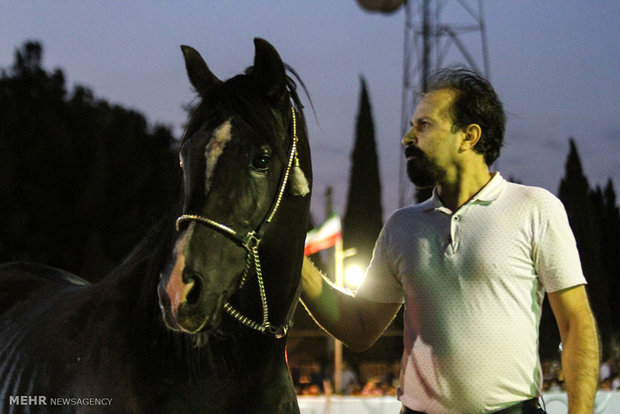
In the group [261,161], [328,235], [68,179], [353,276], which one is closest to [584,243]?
[353,276]

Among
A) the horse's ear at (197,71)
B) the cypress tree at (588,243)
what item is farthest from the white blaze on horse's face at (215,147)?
the cypress tree at (588,243)

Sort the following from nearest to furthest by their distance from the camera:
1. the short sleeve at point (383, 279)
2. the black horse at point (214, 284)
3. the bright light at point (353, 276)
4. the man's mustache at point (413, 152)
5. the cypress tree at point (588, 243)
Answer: the black horse at point (214, 284) < the man's mustache at point (413, 152) < the short sleeve at point (383, 279) < the bright light at point (353, 276) < the cypress tree at point (588, 243)

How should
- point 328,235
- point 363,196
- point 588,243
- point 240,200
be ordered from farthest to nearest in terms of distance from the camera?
1. point 363,196
2. point 588,243
3. point 328,235
4. point 240,200

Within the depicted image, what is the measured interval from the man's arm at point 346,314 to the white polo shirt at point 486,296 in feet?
1.01

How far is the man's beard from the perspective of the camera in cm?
249

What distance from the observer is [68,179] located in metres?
20.0

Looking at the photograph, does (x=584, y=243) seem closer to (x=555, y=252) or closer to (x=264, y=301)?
(x=555, y=252)

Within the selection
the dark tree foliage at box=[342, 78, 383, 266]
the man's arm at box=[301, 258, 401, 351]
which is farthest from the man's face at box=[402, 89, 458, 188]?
the dark tree foliage at box=[342, 78, 383, 266]

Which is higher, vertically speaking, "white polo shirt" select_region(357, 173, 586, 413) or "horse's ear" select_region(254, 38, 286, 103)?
"horse's ear" select_region(254, 38, 286, 103)

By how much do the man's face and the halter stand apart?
18.4 inches

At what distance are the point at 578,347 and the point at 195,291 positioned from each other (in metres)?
1.22

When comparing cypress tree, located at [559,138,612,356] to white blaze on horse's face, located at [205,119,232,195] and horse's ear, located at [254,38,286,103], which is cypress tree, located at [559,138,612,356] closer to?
horse's ear, located at [254,38,286,103]

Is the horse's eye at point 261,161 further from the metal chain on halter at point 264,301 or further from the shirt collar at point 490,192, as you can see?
the shirt collar at point 490,192

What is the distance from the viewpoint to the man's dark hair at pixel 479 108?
252cm
